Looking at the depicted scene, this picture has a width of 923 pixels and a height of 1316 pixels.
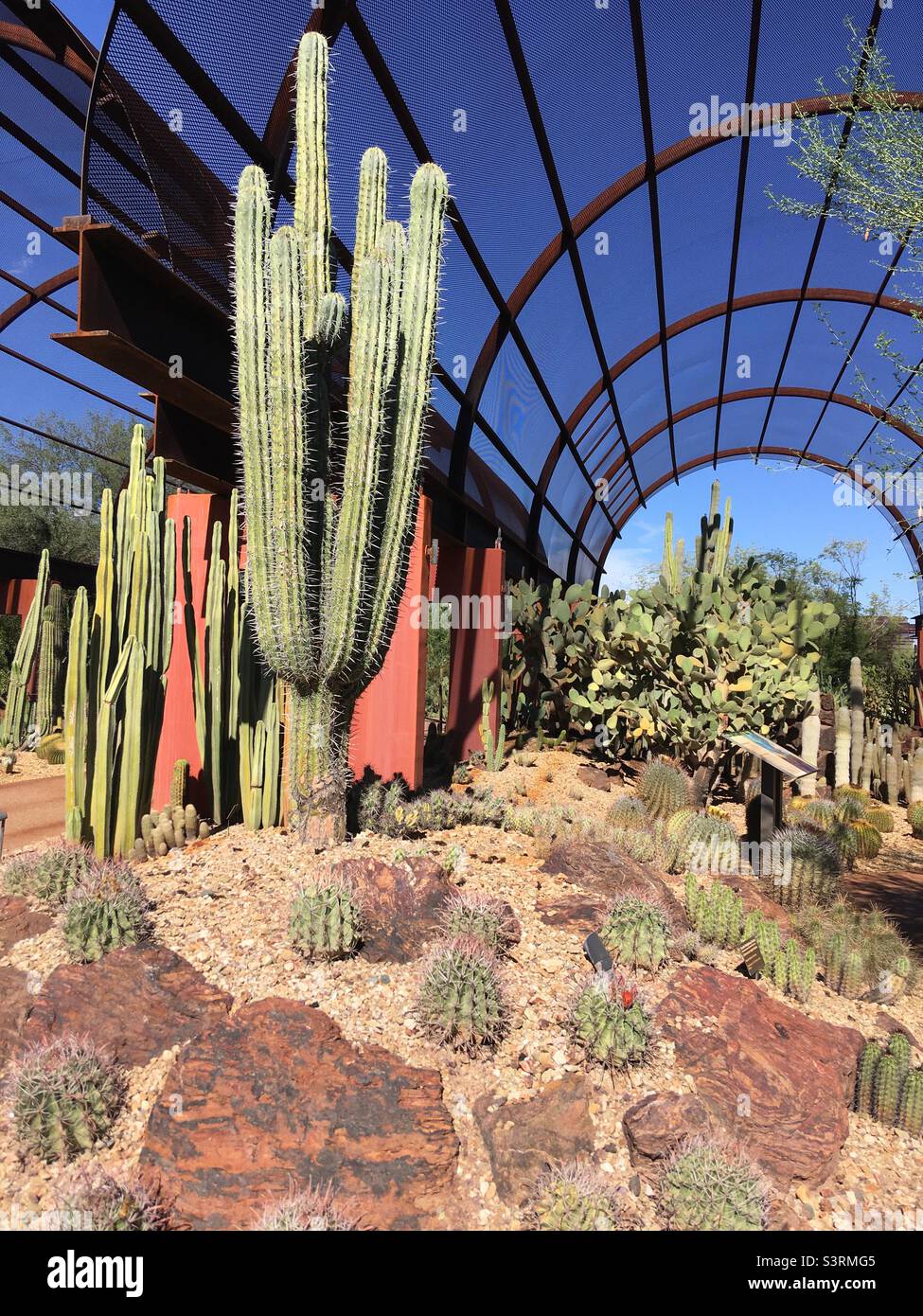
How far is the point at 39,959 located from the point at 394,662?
363 centimetres

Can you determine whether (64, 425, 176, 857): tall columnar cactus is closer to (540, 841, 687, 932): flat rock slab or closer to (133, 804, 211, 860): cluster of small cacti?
(133, 804, 211, 860): cluster of small cacti

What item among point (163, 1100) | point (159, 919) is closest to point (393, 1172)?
point (163, 1100)

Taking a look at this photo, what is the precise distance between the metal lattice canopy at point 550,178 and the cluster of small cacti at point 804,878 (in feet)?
7.53

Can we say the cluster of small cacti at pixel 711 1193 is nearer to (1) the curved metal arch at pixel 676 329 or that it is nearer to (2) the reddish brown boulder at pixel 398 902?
(2) the reddish brown boulder at pixel 398 902

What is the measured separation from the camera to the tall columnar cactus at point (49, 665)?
11.1m

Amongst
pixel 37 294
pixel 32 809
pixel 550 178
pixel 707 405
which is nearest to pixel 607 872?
pixel 32 809

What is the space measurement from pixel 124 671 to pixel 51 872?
1111 mm

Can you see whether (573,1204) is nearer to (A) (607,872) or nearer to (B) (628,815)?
(A) (607,872)

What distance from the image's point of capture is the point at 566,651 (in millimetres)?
9398

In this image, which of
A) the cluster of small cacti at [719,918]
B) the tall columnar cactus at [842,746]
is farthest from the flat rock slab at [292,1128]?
the tall columnar cactus at [842,746]

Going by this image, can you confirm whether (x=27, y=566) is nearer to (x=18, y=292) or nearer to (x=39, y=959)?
(x=18, y=292)

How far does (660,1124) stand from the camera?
286 cm

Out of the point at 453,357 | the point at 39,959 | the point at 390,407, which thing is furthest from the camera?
the point at 453,357

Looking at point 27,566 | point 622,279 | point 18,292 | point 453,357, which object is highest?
point 622,279
